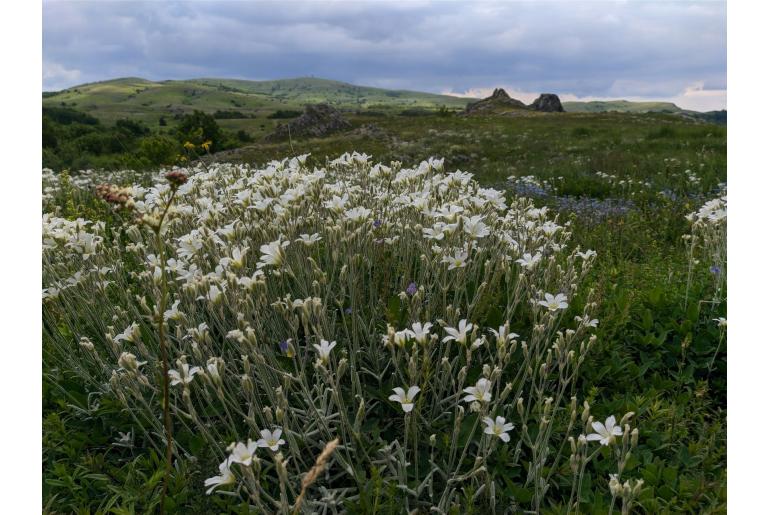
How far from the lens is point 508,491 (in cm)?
251

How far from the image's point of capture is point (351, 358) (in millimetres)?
2930

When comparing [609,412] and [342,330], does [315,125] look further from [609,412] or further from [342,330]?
[609,412]

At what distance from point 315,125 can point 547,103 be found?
48644 millimetres

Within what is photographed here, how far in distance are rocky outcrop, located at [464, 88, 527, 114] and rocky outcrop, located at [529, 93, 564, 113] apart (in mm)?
1969

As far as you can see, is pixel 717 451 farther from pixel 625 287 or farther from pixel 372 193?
pixel 372 193

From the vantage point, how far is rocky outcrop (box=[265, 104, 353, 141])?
30.9m

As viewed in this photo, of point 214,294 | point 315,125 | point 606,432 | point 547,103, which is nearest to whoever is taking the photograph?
point 606,432

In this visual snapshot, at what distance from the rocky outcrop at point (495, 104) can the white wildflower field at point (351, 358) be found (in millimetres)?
56335

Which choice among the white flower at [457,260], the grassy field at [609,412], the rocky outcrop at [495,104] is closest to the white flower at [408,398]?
the grassy field at [609,412]

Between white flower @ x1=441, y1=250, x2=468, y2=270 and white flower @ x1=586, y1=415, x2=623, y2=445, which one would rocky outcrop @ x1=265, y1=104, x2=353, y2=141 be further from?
white flower @ x1=586, y1=415, x2=623, y2=445

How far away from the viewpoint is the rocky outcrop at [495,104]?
61.0 m

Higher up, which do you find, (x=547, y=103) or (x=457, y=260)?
(x=547, y=103)

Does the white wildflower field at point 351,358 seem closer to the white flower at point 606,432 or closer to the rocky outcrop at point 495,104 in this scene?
the white flower at point 606,432

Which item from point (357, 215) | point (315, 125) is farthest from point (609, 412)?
point (315, 125)
